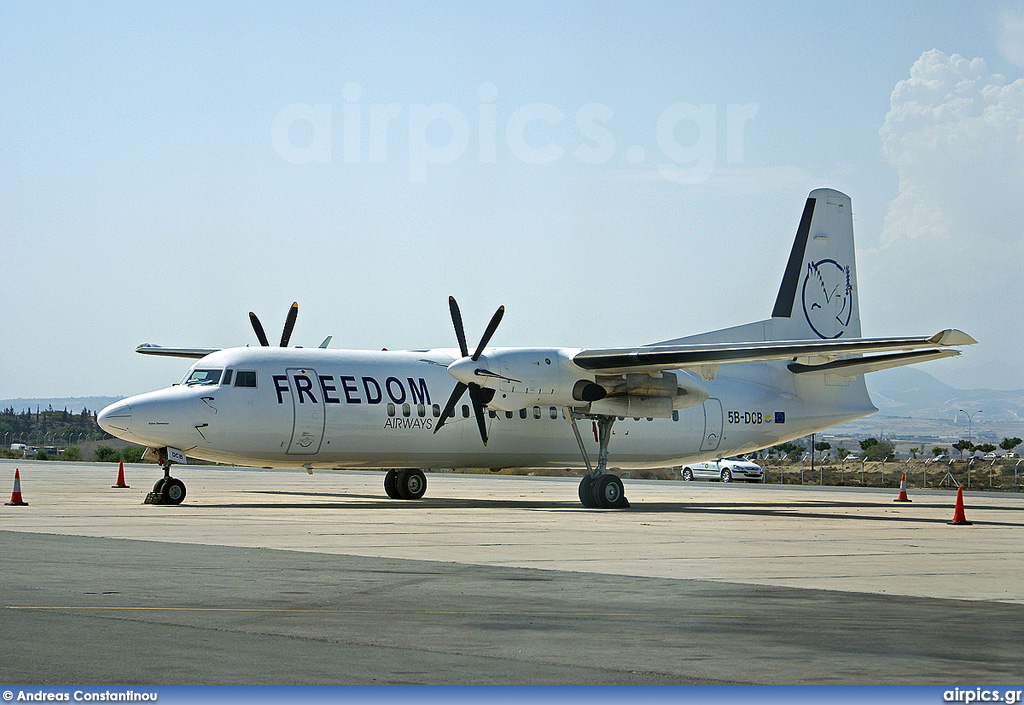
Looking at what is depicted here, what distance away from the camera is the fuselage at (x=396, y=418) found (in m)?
25.4

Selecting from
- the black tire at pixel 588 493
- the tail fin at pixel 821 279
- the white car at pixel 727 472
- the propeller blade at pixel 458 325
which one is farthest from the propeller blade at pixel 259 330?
the white car at pixel 727 472

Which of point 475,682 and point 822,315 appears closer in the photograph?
point 475,682

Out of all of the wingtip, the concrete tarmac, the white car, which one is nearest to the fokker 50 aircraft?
the wingtip

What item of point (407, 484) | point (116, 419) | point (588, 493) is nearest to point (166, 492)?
point (116, 419)

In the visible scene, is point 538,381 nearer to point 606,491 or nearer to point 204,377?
point 606,491

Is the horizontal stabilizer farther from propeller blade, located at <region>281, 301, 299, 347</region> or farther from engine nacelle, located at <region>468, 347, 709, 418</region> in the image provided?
propeller blade, located at <region>281, 301, 299, 347</region>

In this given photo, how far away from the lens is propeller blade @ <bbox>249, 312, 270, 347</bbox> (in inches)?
1223

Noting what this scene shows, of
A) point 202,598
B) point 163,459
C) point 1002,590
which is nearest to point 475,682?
point 202,598

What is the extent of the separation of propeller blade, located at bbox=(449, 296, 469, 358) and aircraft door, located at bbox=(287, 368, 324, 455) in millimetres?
3511

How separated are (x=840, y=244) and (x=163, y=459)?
2019 centimetres

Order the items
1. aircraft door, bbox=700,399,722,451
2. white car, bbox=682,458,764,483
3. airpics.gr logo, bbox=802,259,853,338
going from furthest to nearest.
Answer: white car, bbox=682,458,764,483, airpics.gr logo, bbox=802,259,853,338, aircraft door, bbox=700,399,722,451

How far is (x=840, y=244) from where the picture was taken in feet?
114

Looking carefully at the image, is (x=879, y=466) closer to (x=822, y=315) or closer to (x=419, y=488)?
(x=822, y=315)

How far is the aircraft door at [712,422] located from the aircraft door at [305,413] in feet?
35.5
